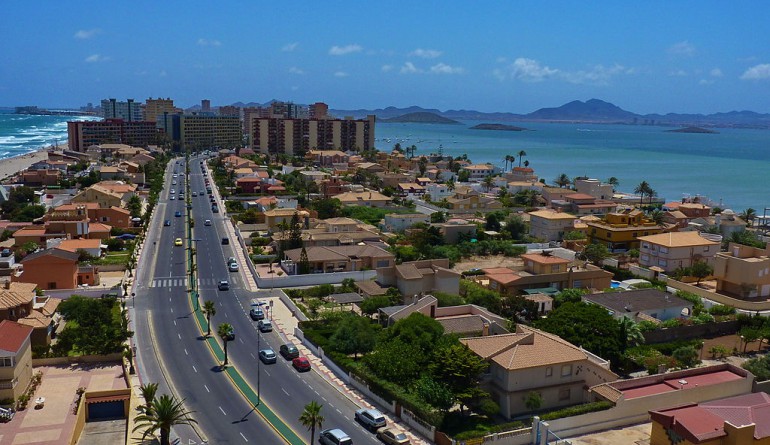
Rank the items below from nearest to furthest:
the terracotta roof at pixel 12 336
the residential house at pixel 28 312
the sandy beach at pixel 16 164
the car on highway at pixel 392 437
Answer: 1. the car on highway at pixel 392 437
2. the terracotta roof at pixel 12 336
3. the residential house at pixel 28 312
4. the sandy beach at pixel 16 164

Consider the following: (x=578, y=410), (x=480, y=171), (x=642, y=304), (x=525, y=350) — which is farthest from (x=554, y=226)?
(x=480, y=171)

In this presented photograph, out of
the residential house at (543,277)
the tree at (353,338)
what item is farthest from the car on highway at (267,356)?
the residential house at (543,277)

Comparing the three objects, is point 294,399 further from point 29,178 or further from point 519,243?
point 29,178

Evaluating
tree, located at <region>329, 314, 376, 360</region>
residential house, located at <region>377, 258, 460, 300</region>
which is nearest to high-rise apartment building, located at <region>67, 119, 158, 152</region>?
residential house, located at <region>377, 258, 460, 300</region>

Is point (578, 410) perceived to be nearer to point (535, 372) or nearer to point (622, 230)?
point (535, 372)

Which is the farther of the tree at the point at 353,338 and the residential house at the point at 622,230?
the residential house at the point at 622,230

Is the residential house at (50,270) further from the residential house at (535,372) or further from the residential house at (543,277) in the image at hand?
the residential house at (543,277)
